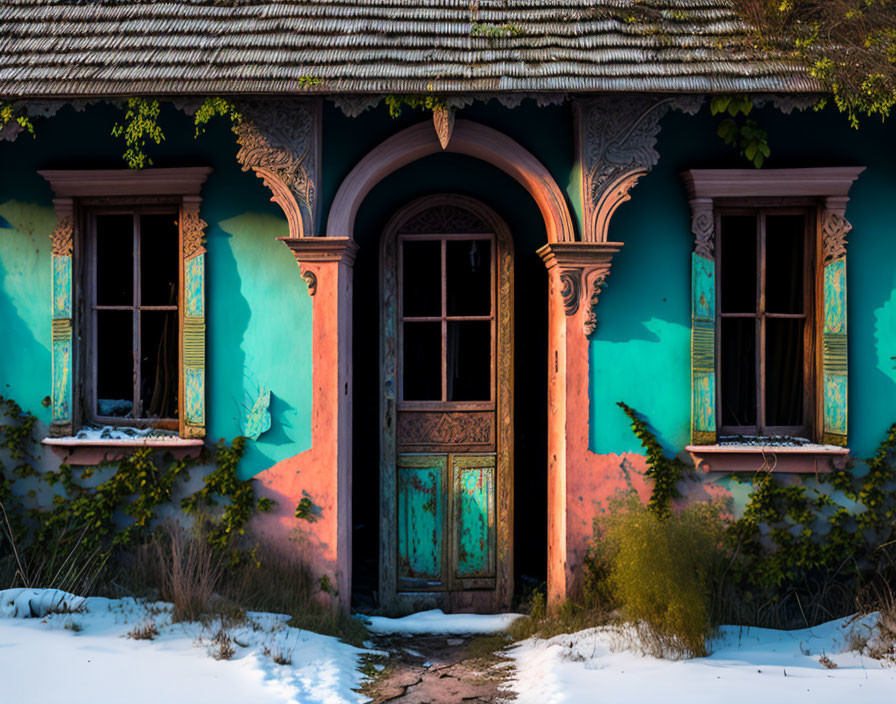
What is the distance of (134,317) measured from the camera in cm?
616

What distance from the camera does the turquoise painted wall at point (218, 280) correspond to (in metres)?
5.81

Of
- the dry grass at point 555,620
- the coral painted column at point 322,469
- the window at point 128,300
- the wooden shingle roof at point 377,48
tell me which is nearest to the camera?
the wooden shingle roof at point 377,48

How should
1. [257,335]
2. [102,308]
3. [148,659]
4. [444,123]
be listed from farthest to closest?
1. [102,308]
2. [257,335]
3. [444,123]
4. [148,659]

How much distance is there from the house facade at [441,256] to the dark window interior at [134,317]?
2cm

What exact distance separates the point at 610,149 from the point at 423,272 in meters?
1.71

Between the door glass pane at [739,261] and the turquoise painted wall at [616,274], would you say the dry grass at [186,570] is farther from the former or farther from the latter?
the door glass pane at [739,261]

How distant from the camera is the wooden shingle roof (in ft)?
16.9

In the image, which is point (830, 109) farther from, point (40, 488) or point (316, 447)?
point (40, 488)

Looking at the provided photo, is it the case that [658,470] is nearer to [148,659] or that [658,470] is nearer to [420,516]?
[420,516]

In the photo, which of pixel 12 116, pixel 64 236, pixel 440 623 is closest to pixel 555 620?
pixel 440 623

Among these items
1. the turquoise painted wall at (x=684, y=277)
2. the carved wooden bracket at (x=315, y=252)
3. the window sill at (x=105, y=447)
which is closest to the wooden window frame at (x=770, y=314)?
the turquoise painted wall at (x=684, y=277)

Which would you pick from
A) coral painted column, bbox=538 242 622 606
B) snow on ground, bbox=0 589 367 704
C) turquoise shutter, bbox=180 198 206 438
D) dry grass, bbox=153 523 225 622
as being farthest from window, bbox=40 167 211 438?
coral painted column, bbox=538 242 622 606

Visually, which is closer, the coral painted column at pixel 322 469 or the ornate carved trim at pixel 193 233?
the coral painted column at pixel 322 469

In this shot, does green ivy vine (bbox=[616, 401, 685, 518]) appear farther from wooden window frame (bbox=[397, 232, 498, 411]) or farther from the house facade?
wooden window frame (bbox=[397, 232, 498, 411])
